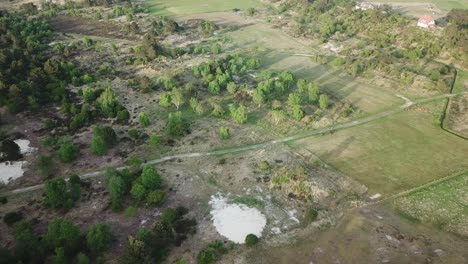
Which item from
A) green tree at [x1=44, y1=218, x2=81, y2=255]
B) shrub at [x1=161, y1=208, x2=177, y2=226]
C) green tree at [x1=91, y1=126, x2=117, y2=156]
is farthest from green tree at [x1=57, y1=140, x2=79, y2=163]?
shrub at [x1=161, y1=208, x2=177, y2=226]

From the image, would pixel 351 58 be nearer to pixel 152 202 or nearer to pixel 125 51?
pixel 125 51

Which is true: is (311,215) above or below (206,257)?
below

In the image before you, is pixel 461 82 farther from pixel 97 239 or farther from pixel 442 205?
pixel 97 239

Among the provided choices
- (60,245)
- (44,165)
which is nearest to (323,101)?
(44,165)

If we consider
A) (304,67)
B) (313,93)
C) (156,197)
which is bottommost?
(156,197)

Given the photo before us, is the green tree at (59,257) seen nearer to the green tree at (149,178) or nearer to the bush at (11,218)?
the bush at (11,218)

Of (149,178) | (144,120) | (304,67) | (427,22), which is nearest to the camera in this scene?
(149,178)
